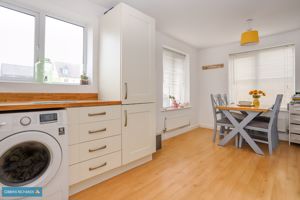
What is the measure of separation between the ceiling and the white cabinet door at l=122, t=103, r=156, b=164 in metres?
1.48

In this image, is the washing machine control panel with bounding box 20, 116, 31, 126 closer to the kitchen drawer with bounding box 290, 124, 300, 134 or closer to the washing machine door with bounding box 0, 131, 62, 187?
the washing machine door with bounding box 0, 131, 62, 187

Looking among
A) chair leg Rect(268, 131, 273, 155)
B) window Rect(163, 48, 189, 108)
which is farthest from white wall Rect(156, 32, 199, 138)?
chair leg Rect(268, 131, 273, 155)

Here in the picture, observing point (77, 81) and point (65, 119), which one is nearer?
point (65, 119)

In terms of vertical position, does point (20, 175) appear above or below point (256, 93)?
below

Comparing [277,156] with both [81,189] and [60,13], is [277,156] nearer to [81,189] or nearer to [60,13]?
[81,189]

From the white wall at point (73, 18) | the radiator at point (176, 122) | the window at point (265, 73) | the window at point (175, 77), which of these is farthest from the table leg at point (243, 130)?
the white wall at point (73, 18)

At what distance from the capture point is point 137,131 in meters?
1.95

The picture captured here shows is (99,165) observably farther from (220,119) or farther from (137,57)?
(220,119)

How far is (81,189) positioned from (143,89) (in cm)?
132

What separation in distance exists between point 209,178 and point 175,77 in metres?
2.50

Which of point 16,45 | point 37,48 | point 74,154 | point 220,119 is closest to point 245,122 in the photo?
point 220,119

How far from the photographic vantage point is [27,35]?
1728mm

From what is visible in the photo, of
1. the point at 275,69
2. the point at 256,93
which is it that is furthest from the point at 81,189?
the point at 275,69

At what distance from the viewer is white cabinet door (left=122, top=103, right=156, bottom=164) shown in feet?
5.97
